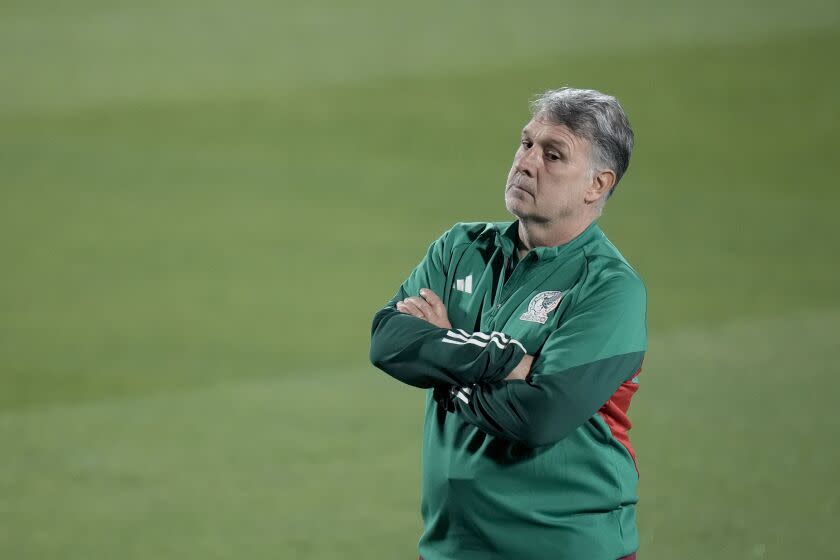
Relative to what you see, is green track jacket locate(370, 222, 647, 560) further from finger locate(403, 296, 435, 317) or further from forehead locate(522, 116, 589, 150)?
forehead locate(522, 116, 589, 150)

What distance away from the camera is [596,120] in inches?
121

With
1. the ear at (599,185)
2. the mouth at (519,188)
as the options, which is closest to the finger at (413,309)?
the mouth at (519,188)

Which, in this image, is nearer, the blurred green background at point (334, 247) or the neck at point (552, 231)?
the neck at point (552, 231)

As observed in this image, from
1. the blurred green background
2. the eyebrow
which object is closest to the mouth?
the eyebrow

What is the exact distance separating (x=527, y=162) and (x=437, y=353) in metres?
0.57

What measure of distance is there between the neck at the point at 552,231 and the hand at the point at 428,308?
12.2 inches

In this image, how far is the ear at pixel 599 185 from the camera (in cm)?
314

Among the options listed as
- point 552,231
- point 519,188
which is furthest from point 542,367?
point 519,188

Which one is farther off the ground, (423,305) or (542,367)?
(423,305)

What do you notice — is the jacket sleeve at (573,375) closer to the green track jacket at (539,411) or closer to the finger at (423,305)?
the green track jacket at (539,411)

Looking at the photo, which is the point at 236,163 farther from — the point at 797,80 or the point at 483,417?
the point at 483,417

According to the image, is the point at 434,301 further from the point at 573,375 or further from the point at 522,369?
the point at 573,375

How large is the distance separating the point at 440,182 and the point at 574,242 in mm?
9141

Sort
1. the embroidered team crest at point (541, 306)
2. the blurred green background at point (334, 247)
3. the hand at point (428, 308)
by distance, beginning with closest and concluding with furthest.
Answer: the embroidered team crest at point (541, 306) < the hand at point (428, 308) < the blurred green background at point (334, 247)
